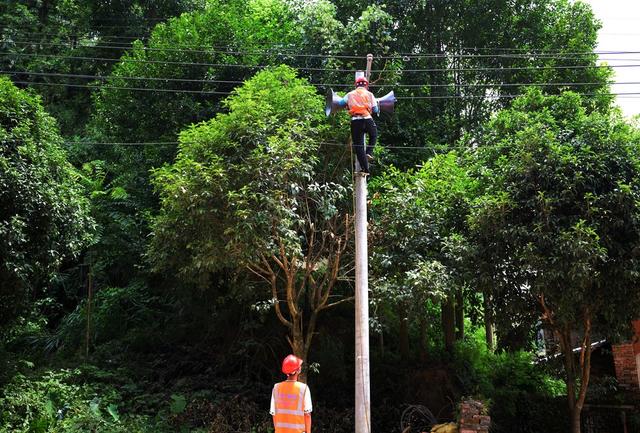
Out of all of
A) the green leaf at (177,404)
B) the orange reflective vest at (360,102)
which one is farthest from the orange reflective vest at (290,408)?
the green leaf at (177,404)

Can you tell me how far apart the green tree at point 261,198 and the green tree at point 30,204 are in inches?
69.6

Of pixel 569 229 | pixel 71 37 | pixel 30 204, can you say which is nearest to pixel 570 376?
pixel 569 229

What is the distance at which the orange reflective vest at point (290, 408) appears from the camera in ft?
18.6

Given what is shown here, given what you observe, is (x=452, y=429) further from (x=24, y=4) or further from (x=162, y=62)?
(x=24, y=4)

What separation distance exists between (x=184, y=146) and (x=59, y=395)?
499cm

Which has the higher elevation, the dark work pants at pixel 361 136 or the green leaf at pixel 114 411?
the dark work pants at pixel 361 136

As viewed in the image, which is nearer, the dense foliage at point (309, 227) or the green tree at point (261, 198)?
the green tree at point (261, 198)

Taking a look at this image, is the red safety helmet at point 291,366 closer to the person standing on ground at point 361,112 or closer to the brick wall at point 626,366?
the person standing on ground at point 361,112

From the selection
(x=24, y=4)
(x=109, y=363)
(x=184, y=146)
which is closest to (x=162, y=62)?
(x=184, y=146)

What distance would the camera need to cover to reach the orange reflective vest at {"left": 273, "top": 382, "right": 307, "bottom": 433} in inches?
223

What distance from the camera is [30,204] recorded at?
410 inches

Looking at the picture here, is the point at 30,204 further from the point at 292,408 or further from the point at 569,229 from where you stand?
the point at 569,229

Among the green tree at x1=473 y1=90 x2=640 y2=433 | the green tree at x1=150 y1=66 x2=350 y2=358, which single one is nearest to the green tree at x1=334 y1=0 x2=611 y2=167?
the green tree at x1=150 y1=66 x2=350 y2=358

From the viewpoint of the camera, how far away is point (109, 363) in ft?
42.0
